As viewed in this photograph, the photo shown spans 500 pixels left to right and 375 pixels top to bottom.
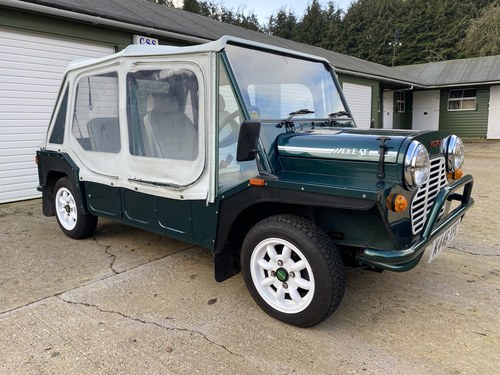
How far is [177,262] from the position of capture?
392cm

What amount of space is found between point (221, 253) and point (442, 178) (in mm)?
1796

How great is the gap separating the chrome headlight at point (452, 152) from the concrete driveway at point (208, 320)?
1.04 m

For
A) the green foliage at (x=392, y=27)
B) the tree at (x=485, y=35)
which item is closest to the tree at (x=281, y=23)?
the green foliage at (x=392, y=27)

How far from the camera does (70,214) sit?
459cm

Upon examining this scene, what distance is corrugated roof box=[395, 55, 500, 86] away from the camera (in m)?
19.3

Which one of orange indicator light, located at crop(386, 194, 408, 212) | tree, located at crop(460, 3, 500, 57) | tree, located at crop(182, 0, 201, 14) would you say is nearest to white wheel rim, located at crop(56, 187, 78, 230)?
orange indicator light, located at crop(386, 194, 408, 212)

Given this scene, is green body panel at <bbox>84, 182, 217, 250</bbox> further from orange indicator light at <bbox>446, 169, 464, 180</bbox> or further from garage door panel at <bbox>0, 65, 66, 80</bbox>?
garage door panel at <bbox>0, 65, 66, 80</bbox>

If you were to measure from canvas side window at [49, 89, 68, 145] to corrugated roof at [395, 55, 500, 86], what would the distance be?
793 inches

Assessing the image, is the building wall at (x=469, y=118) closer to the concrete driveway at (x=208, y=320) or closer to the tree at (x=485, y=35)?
the tree at (x=485, y=35)

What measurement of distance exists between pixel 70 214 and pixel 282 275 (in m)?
3.01

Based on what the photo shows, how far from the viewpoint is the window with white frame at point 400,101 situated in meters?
21.8

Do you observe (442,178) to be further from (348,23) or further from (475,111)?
(348,23)

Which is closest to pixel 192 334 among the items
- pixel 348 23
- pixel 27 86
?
pixel 27 86

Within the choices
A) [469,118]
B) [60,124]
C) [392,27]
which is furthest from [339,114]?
[392,27]
